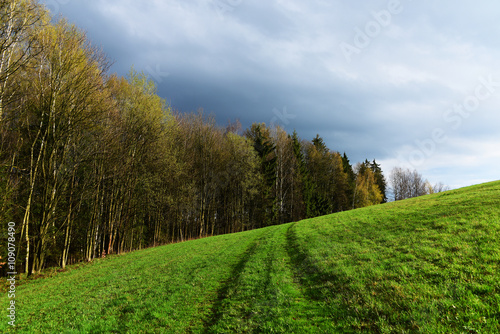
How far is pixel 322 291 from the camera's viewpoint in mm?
8023

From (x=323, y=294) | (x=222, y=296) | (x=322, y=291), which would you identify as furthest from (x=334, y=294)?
(x=222, y=296)

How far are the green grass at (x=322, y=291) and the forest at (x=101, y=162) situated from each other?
8.12m

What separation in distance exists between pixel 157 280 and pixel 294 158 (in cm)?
4702

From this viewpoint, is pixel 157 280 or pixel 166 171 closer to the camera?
pixel 157 280

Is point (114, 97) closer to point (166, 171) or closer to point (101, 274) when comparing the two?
point (166, 171)

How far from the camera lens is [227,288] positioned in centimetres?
1027

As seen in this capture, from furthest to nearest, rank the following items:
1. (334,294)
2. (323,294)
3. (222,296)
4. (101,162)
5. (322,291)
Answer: (101,162), (222,296), (322,291), (323,294), (334,294)

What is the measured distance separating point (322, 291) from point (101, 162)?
25.4 meters

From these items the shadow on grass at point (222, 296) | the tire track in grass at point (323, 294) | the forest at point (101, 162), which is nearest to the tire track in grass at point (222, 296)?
the shadow on grass at point (222, 296)

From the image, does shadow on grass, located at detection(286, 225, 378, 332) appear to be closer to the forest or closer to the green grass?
the green grass

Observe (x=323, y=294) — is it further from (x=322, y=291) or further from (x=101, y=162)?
(x=101, y=162)

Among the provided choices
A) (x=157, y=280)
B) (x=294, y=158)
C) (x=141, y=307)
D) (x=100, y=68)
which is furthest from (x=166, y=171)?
(x=294, y=158)

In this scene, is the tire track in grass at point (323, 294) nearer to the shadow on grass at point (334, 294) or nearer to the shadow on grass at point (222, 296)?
the shadow on grass at point (334, 294)

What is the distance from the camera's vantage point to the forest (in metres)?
16.1
